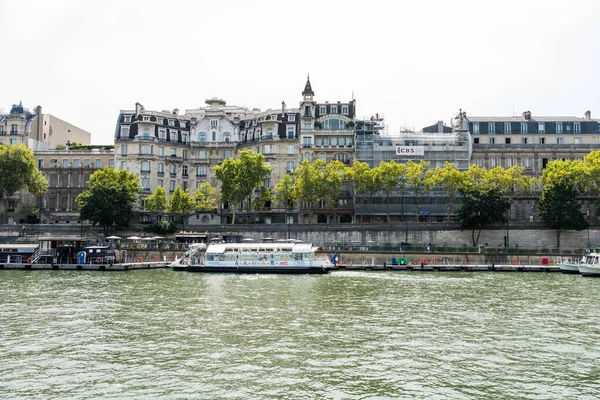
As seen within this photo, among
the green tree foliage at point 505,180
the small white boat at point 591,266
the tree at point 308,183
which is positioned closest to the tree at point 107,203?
the tree at point 308,183

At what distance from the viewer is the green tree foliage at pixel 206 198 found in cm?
9062

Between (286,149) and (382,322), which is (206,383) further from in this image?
(286,149)

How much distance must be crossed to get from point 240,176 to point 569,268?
45962mm

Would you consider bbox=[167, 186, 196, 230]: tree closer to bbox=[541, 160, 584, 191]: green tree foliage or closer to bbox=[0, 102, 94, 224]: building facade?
bbox=[0, 102, 94, 224]: building facade

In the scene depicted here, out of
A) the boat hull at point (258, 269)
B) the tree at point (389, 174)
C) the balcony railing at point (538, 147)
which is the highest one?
the balcony railing at point (538, 147)

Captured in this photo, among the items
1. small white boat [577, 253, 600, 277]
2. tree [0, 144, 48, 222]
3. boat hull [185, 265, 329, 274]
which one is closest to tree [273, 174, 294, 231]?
boat hull [185, 265, 329, 274]

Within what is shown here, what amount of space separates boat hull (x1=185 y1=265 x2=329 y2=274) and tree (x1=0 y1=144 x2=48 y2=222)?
4010cm

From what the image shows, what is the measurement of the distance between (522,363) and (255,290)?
83.9ft

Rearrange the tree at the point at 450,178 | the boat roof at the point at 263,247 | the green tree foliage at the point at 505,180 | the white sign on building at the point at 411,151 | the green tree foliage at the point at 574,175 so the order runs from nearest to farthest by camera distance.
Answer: the boat roof at the point at 263,247 → the green tree foliage at the point at 574,175 → the green tree foliage at the point at 505,180 → the tree at the point at 450,178 → the white sign on building at the point at 411,151

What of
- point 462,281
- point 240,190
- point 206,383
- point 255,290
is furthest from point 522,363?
point 240,190

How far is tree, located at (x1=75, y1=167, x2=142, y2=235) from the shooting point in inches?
3246

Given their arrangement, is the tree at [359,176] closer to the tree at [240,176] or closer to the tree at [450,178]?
the tree at [450,178]

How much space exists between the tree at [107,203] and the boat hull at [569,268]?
186ft

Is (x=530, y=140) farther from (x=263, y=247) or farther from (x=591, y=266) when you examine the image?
(x=263, y=247)
